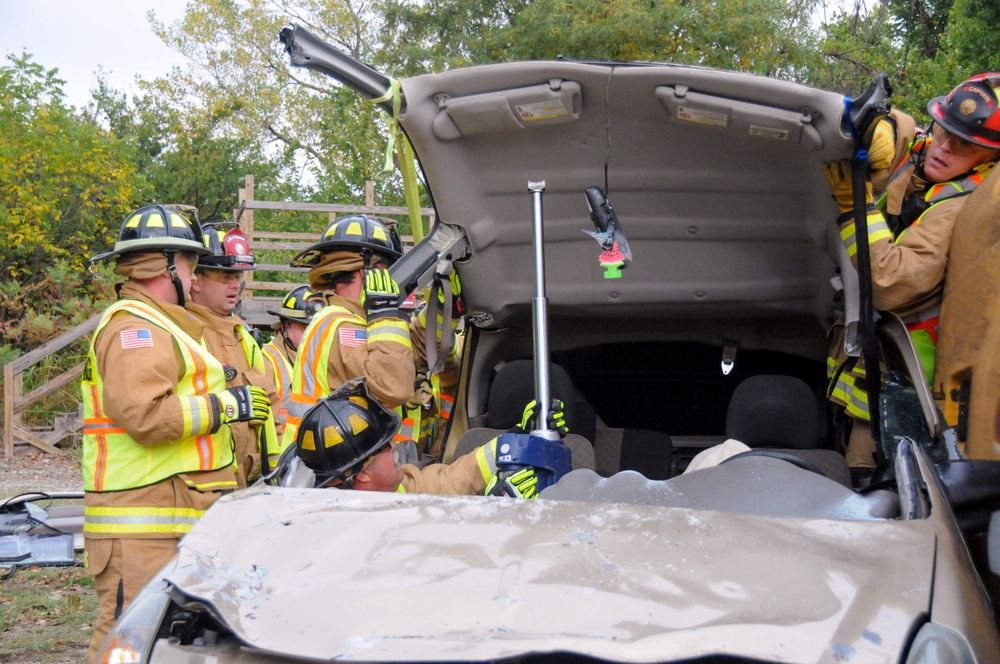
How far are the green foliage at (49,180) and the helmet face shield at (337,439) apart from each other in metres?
18.2

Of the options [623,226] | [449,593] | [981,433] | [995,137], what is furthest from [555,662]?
[995,137]

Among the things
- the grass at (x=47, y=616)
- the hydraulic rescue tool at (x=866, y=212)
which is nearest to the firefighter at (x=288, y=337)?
the grass at (x=47, y=616)

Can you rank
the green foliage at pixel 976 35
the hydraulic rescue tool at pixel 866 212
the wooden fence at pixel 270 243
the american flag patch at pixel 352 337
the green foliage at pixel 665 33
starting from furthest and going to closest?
the green foliage at pixel 665 33 → the wooden fence at pixel 270 243 → the green foliage at pixel 976 35 → the american flag patch at pixel 352 337 → the hydraulic rescue tool at pixel 866 212

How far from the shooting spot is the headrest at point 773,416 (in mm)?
3777

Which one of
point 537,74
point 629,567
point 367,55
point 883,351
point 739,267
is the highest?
point 367,55

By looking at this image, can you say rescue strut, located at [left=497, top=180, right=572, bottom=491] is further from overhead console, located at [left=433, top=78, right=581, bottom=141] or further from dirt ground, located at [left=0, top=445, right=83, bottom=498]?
dirt ground, located at [left=0, top=445, right=83, bottom=498]

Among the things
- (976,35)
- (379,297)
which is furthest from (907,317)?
(976,35)

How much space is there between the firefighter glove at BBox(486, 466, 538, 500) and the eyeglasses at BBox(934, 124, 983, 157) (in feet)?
5.98

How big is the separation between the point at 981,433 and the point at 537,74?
1.66 m

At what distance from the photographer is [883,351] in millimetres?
3434

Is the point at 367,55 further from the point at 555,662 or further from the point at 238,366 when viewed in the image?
the point at 555,662

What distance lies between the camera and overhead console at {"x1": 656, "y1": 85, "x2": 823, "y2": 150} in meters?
3.07

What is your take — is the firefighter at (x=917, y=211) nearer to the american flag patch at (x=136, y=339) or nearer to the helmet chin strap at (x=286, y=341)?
the american flag patch at (x=136, y=339)

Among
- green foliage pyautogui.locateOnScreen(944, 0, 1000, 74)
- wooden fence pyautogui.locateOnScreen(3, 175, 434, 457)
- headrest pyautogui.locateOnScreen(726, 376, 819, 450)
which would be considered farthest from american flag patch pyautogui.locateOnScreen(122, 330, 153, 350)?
green foliage pyautogui.locateOnScreen(944, 0, 1000, 74)
